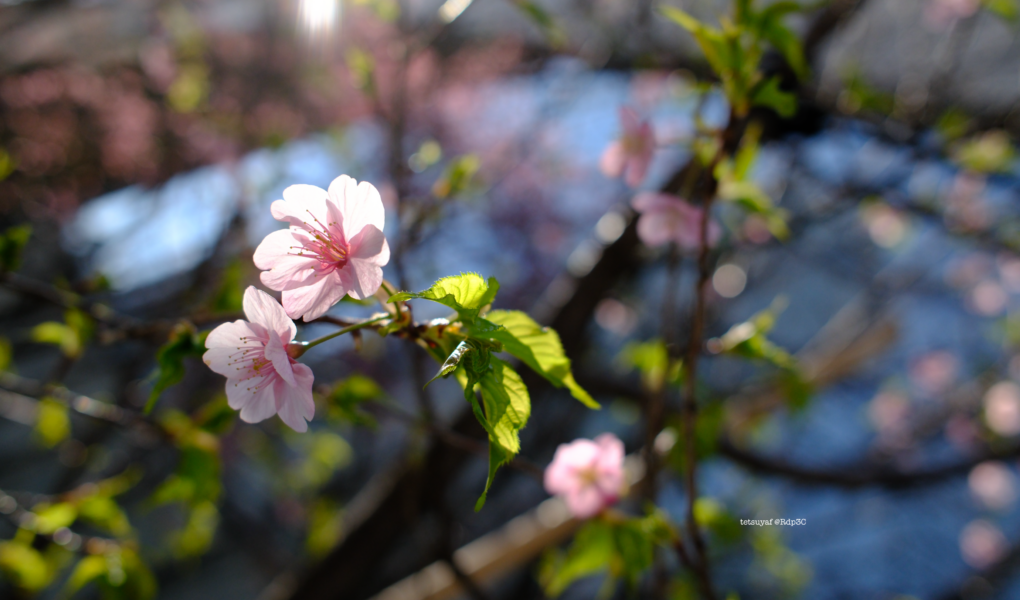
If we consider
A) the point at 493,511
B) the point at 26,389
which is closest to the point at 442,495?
the point at 26,389

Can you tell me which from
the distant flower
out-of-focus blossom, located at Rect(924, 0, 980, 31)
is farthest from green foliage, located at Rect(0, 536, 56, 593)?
out-of-focus blossom, located at Rect(924, 0, 980, 31)

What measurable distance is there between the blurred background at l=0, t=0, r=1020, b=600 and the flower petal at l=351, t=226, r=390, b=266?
0.75ft

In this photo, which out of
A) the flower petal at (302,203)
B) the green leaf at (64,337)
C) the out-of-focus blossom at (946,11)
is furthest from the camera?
the out-of-focus blossom at (946,11)

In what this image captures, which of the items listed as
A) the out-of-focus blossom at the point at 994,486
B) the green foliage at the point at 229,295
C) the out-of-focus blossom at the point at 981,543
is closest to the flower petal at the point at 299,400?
the green foliage at the point at 229,295

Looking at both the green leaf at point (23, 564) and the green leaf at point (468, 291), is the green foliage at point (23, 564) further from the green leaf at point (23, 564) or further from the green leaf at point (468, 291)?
the green leaf at point (468, 291)

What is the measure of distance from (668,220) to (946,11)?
246cm

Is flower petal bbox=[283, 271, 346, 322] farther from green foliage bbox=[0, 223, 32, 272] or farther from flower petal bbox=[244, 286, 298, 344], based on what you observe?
green foliage bbox=[0, 223, 32, 272]

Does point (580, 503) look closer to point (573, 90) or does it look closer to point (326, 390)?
point (326, 390)

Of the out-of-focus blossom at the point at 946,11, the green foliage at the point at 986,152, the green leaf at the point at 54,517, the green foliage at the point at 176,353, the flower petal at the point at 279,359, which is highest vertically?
the flower petal at the point at 279,359

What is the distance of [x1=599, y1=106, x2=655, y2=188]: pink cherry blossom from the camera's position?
727mm

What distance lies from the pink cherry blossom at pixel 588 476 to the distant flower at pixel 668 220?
0.94ft

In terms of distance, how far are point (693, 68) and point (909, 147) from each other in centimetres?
65

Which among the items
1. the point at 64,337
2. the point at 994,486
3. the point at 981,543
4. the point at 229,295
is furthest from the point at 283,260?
the point at 994,486

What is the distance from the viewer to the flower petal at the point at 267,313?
0.37 metres
